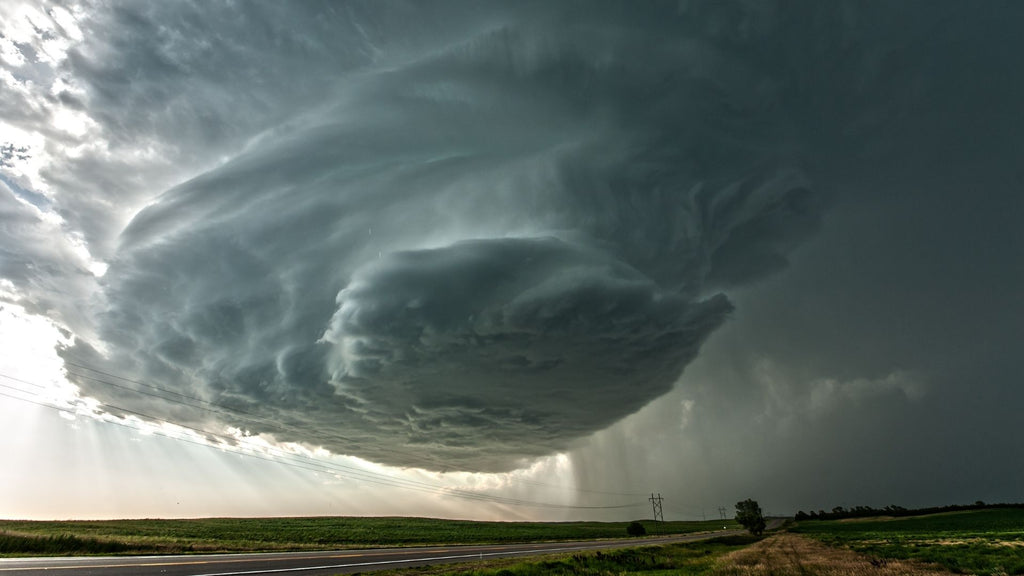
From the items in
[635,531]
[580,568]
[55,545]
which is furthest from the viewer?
[635,531]

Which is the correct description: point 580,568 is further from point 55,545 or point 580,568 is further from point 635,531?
point 635,531

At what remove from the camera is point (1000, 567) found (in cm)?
3338

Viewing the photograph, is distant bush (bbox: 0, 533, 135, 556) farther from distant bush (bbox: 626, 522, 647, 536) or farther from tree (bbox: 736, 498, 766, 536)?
tree (bbox: 736, 498, 766, 536)

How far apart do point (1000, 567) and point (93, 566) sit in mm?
59642

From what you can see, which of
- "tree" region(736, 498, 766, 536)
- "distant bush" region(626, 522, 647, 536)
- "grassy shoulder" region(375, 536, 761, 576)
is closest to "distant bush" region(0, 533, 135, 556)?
"grassy shoulder" region(375, 536, 761, 576)

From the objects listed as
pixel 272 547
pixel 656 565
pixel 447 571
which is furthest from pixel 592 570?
pixel 272 547

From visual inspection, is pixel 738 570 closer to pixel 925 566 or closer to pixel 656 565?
pixel 656 565

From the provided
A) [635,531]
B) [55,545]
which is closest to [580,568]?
[55,545]

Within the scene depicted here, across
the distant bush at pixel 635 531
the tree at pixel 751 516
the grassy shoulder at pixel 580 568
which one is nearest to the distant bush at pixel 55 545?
the grassy shoulder at pixel 580 568

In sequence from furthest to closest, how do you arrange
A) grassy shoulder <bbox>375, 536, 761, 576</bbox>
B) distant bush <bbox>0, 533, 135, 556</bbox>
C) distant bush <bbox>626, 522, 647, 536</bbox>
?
distant bush <bbox>626, 522, 647, 536</bbox>, distant bush <bbox>0, 533, 135, 556</bbox>, grassy shoulder <bbox>375, 536, 761, 576</bbox>

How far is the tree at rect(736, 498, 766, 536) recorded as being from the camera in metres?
144

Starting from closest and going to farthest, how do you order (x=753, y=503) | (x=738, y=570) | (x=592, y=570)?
(x=738, y=570) < (x=592, y=570) < (x=753, y=503)

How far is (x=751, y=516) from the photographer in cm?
14362

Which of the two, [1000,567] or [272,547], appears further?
[272,547]
